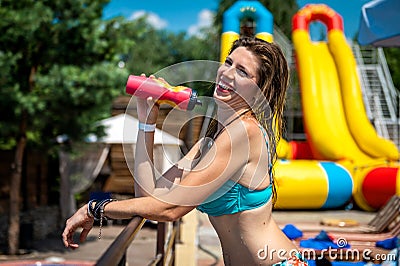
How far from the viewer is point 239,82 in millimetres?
1611

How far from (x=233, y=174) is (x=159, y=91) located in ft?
1.16

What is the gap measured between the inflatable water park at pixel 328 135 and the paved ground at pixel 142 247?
36cm

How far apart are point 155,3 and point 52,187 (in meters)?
44.5

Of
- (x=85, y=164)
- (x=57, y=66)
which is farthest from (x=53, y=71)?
(x=85, y=164)

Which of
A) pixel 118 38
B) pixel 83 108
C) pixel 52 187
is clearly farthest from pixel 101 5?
pixel 52 187

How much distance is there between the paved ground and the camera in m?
5.92

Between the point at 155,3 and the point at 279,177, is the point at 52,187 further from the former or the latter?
the point at 155,3

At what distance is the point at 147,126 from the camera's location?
66.1 inches

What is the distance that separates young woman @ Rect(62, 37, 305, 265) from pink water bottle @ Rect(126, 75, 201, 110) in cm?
3

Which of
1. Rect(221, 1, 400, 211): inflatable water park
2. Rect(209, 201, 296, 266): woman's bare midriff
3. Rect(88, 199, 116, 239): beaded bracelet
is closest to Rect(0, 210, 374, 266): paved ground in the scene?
Rect(221, 1, 400, 211): inflatable water park

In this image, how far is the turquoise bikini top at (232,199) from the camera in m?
1.55

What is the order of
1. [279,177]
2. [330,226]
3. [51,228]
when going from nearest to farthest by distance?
[330,226]
[279,177]
[51,228]

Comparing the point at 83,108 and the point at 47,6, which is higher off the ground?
the point at 47,6

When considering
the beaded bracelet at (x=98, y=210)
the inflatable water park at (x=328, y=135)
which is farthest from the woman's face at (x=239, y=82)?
the inflatable water park at (x=328, y=135)
